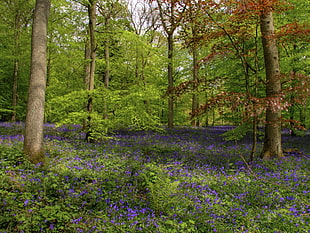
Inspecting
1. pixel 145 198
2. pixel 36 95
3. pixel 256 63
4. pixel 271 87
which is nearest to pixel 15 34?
pixel 36 95

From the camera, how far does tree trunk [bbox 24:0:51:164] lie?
19.9ft

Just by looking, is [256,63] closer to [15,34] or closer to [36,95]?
[36,95]

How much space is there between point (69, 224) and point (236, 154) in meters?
7.37

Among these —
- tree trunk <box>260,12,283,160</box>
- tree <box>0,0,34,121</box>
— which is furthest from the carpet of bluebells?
tree <box>0,0,34,121</box>

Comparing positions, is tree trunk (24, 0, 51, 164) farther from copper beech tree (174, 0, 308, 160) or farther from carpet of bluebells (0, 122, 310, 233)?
copper beech tree (174, 0, 308, 160)

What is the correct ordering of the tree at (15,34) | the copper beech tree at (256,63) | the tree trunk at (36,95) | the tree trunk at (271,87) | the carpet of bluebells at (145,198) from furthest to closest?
the tree at (15,34) < the tree trunk at (271,87) < the copper beech tree at (256,63) < the tree trunk at (36,95) < the carpet of bluebells at (145,198)

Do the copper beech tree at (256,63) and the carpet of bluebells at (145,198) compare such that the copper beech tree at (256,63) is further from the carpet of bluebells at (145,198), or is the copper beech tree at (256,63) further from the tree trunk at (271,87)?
the carpet of bluebells at (145,198)

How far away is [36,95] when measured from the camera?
6.09 m

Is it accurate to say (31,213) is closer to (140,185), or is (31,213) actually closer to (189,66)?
(140,185)

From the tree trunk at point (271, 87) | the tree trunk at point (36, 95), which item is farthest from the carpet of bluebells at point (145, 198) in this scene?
the tree trunk at point (271, 87)

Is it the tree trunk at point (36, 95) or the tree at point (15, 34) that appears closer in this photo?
the tree trunk at point (36, 95)

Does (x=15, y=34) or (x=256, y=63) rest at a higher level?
(x=15, y=34)

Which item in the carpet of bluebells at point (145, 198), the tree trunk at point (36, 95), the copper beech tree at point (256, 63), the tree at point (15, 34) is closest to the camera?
the carpet of bluebells at point (145, 198)

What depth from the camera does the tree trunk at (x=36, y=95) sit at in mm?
6062
